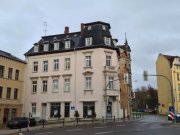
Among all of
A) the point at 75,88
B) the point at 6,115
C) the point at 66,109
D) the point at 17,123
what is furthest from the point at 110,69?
the point at 17,123

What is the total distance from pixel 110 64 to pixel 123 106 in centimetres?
1023

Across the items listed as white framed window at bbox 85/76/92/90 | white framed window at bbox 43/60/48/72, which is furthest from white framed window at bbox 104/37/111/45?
white framed window at bbox 43/60/48/72

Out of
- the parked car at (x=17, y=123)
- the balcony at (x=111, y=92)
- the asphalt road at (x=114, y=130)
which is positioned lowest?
the asphalt road at (x=114, y=130)

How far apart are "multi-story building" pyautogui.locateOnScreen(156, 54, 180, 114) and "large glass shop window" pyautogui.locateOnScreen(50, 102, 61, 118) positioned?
41372 mm

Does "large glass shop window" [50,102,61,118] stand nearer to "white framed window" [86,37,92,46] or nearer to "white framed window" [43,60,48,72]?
"white framed window" [43,60,48,72]

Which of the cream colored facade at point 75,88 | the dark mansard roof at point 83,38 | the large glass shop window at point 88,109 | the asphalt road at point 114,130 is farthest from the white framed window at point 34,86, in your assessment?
the asphalt road at point 114,130

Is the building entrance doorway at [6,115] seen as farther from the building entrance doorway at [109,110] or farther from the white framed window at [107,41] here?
the white framed window at [107,41]

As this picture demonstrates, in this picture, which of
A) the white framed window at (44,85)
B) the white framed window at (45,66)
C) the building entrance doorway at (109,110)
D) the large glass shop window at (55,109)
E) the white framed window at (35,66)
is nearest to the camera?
the building entrance doorway at (109,110)

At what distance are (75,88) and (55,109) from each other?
5.00 m

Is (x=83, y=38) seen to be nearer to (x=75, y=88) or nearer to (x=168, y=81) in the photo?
(x=75, y=88)

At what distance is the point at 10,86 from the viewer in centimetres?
4616

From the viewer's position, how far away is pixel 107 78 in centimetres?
4709

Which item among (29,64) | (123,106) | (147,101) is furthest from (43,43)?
(147,101)

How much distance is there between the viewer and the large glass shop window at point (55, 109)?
48.5 meters
